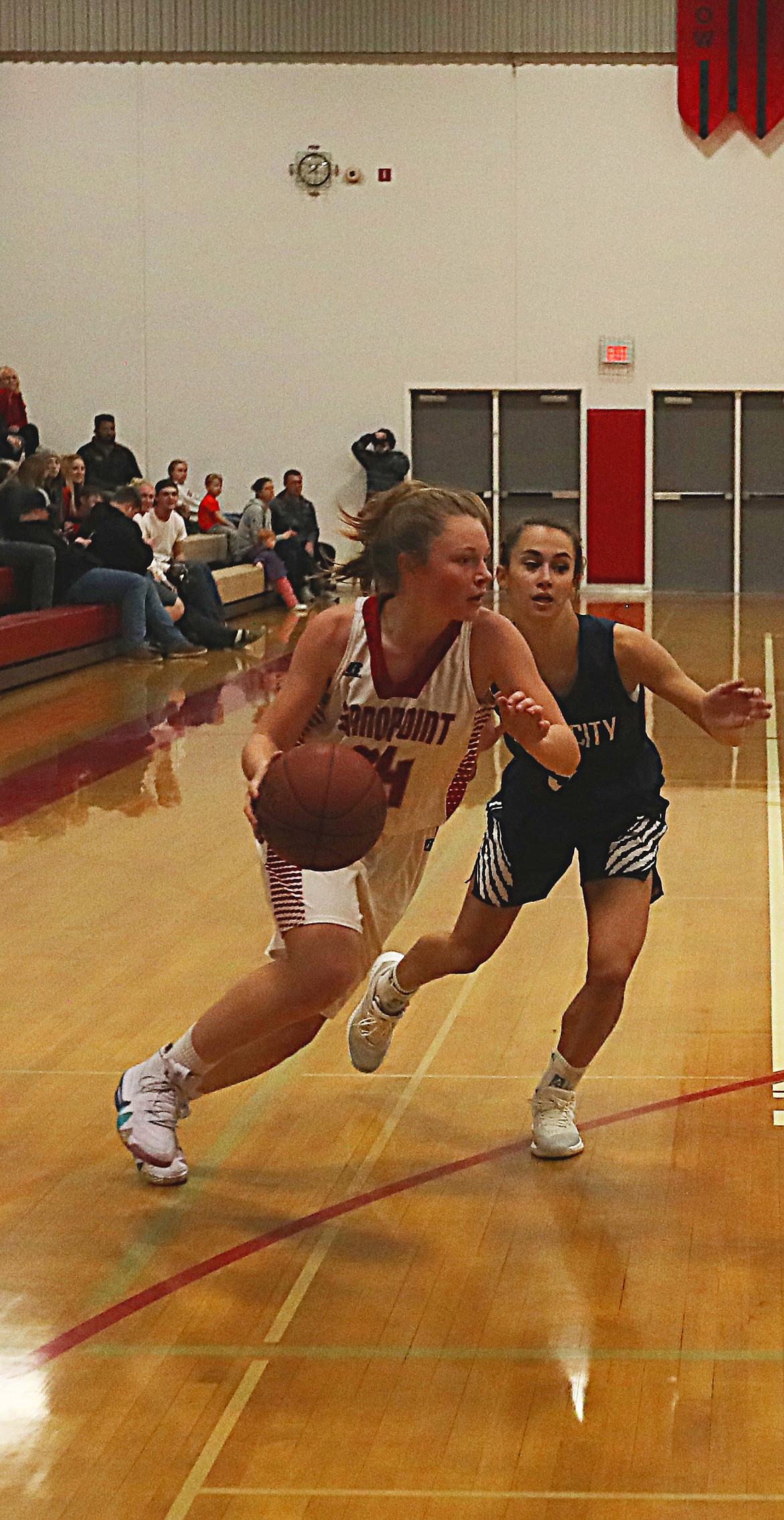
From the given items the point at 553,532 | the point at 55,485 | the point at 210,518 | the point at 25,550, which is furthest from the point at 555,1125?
the point at 210,518

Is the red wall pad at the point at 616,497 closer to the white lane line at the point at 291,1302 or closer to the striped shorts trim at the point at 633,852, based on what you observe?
the white lane line at the point at 291,1302

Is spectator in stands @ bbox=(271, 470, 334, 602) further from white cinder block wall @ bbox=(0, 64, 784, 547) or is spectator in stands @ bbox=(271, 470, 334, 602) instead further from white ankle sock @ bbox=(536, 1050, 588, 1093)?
white ankle sock @ bbox=(536, 1050, 588, 1093)

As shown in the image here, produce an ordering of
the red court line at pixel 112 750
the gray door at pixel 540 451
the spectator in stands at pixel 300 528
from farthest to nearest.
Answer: the gray door at pixel 540 451 → the spectator in stands at pixel 300 528 → the red court line at pixel 112 750

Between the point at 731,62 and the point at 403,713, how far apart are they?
57.6 feet

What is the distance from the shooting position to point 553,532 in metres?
3.47

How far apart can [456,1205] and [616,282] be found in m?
17.2

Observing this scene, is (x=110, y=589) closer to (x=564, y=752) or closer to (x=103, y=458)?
(x=103, y=458)

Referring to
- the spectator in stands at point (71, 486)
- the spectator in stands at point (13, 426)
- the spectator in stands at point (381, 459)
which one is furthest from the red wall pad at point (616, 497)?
the spectator in stands at point (71, 486)

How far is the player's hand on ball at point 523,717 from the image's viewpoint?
3.03m

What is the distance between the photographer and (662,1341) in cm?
280

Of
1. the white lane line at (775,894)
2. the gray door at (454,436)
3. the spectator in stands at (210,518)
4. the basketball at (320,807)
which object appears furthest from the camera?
the gray door at (454,436)

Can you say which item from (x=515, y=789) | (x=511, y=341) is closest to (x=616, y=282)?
(x=511, y=341)

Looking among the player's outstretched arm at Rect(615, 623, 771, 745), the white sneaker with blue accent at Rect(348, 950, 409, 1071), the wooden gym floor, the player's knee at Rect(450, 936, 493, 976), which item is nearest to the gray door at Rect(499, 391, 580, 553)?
the wooden gym floor

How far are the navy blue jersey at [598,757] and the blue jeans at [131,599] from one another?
9678mm
